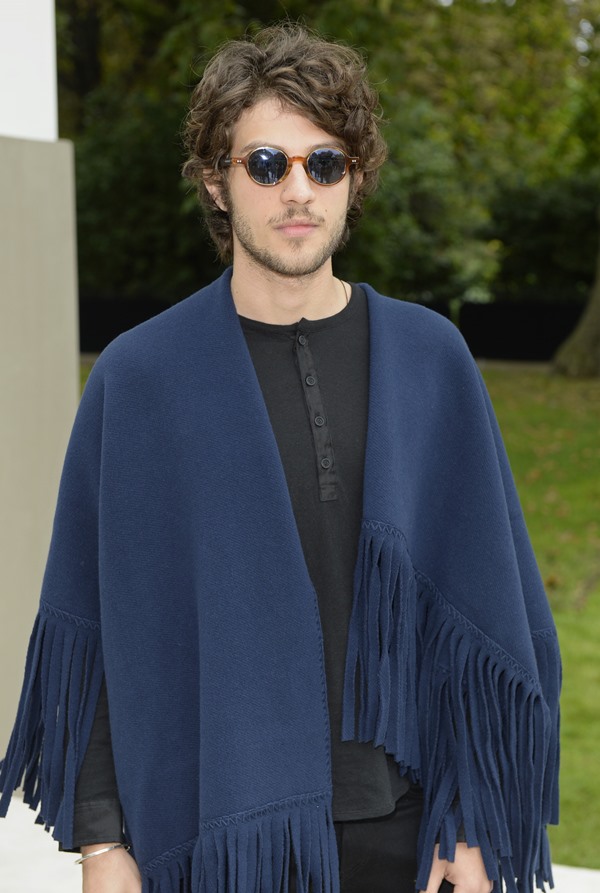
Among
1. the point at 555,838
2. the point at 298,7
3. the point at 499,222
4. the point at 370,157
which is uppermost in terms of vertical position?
the point at 298,7

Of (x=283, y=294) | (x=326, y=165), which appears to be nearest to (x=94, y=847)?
(x=283, y=294)

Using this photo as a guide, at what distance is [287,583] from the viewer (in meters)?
1.92

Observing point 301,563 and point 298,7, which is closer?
point 301,563

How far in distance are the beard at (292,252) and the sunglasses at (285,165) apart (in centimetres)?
6

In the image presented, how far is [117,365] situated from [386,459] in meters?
0.46

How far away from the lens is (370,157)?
2148 mm

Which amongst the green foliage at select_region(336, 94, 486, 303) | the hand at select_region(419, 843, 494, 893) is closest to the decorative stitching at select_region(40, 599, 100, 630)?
the hand at select_region(419, 843, 494, 893)

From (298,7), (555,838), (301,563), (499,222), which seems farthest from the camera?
(499,222)

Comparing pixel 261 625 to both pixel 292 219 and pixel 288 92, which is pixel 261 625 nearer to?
pixel 292 219

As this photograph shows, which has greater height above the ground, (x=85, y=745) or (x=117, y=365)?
(x=117, y=365)

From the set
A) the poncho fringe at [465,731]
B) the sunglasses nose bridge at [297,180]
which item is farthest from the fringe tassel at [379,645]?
the sunglasses nose bridge at [297,180]

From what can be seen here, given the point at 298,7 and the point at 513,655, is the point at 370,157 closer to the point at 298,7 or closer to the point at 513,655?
the point at 513,655

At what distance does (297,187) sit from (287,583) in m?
0.62

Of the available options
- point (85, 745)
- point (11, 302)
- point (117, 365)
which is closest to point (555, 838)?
point (11, 302)
